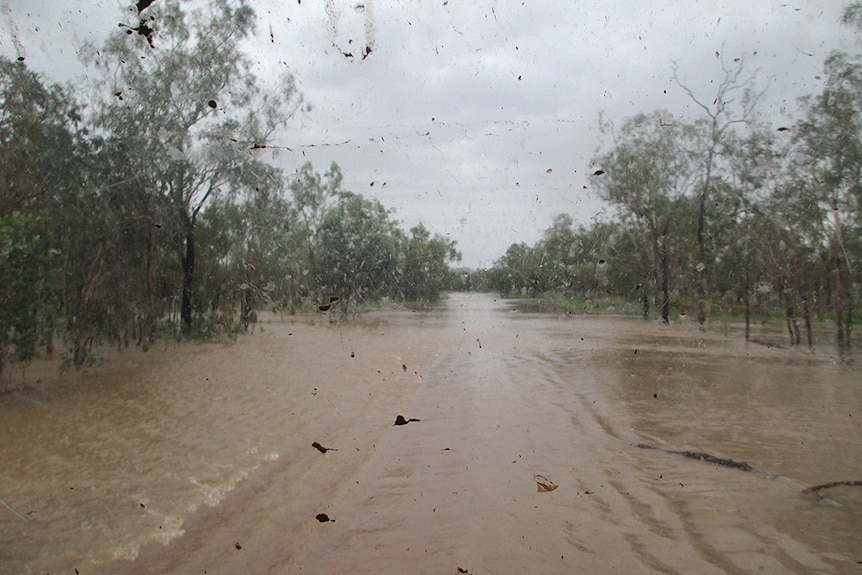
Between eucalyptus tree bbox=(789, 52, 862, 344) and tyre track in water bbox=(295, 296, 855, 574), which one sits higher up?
eucalyptus tree bbox=(789, 52, 862, 344)

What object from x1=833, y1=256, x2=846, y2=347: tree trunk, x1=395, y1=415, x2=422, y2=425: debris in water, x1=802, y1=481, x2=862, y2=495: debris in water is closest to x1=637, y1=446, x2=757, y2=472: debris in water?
x1=802, y1=481, x2=862, y2=495: debris in water

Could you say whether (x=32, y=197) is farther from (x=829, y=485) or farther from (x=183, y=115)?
(x=829, y=485)

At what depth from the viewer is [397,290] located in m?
23.2

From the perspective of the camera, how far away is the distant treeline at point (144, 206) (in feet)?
19.8

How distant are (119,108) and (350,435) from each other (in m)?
6.49

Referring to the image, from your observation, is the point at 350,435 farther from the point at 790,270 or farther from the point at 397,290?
the point at 397,290

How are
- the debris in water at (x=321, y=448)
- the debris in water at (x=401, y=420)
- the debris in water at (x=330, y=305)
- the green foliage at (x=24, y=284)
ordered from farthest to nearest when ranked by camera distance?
the debris in water at (x=330, y=305)
the debris in water at (x=401, y=420)
the green foliage at (x=24, y=284)
the debris in water at (x=321, y=448)

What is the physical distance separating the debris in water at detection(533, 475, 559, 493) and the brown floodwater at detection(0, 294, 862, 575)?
4 cm

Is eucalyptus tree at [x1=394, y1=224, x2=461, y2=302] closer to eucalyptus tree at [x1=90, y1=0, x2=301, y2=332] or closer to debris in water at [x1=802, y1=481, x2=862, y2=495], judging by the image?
eucalyptus tree at [x1=90, y1=0, x2=301, y2=332]

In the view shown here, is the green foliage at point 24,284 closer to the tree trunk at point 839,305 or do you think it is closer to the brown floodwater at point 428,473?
the brown floodwater at point 428,473

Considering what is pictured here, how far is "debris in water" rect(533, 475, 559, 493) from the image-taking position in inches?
137

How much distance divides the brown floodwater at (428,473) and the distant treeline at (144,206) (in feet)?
3.95

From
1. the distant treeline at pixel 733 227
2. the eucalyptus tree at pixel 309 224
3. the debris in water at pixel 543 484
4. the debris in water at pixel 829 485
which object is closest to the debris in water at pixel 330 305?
the eucalyptus tree at pixel 309 224

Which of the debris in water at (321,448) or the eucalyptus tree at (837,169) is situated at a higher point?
the eucalyptus tree at (837,169)
